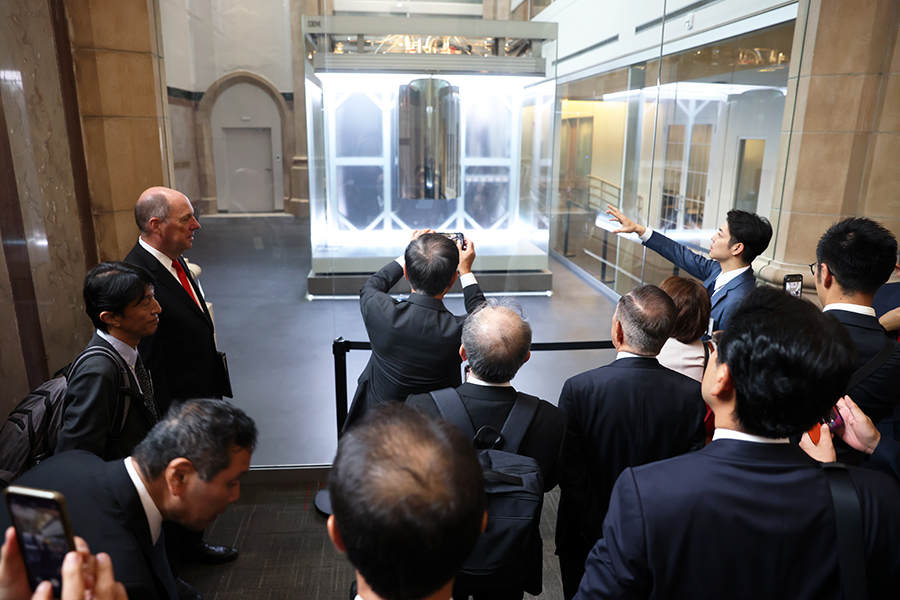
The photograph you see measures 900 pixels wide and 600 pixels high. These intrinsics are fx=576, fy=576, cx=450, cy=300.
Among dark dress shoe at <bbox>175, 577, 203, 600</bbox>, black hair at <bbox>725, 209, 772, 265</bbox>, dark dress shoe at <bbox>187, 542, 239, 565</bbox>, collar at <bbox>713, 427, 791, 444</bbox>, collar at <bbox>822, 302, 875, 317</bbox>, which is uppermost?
black hair at <bbox>725, 209, 772, 265</bbox>

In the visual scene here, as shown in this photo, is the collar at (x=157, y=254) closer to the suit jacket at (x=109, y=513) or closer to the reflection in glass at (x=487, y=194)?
the suit jacket at (x=109, y=513)

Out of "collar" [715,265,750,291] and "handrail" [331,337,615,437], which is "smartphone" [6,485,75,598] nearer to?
"handrail" [331,337,615,437]

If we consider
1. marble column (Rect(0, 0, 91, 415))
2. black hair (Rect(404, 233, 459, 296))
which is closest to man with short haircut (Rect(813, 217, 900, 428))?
black hair (Rect(404, 233, 459, 296))

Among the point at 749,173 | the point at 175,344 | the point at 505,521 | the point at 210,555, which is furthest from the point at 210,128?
the point at 749,173

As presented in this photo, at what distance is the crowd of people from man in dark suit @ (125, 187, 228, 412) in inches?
0.5

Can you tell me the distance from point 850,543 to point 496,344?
100cm

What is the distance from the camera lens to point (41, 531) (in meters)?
0.93

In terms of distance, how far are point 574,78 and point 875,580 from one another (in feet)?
12.3

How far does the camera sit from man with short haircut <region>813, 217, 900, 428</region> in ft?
6.97

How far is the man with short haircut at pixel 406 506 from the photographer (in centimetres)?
85

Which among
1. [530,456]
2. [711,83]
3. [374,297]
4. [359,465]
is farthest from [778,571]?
[711,83]

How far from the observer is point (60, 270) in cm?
332

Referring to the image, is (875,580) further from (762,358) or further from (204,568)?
(204,568)

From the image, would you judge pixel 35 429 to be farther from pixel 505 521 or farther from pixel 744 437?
pixel 744 437
